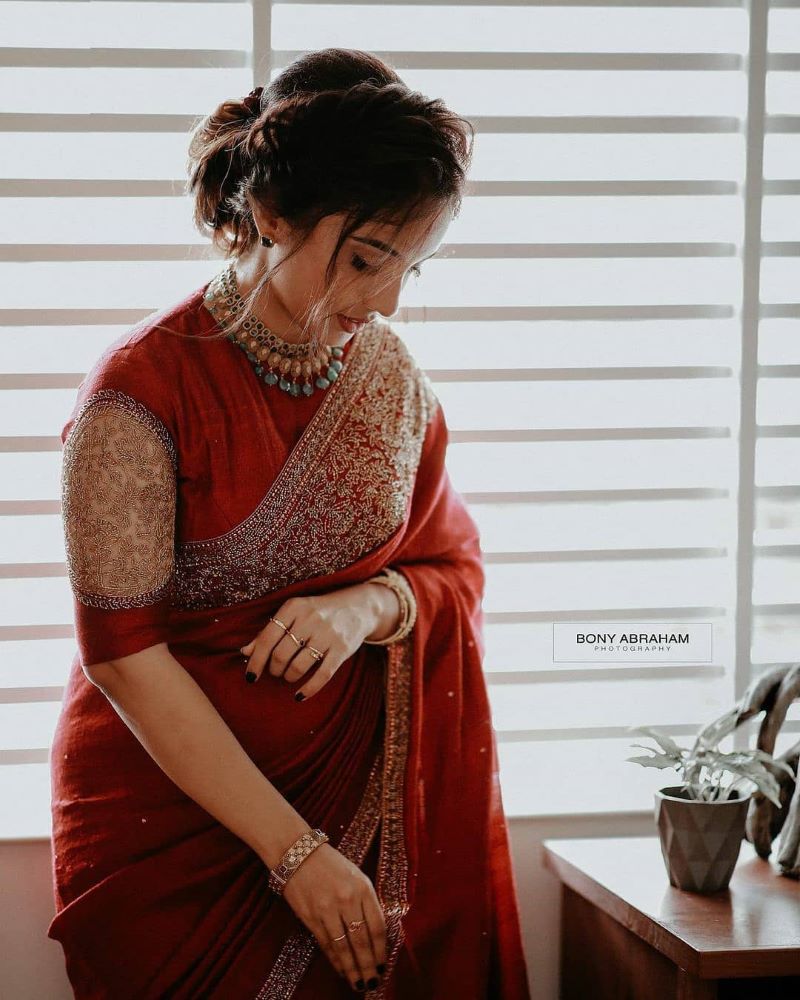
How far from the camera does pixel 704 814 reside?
3.89 ft

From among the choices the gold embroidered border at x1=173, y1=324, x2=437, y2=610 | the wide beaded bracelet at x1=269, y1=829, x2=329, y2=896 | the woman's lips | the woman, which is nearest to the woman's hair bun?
the woman

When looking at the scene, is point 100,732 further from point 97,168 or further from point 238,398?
point 97,168

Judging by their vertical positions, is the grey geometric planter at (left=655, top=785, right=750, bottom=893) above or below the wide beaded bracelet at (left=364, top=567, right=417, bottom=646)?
below

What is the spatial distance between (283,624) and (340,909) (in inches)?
11.7

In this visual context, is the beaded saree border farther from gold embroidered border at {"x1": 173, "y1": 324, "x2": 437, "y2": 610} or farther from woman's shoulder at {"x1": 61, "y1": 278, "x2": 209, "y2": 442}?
woman's shoulder at {"x1": 61, "y1": 278, "x2": 209, "y2": 442}

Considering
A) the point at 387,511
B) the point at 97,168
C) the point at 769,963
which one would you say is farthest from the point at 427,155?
the point at 769,963

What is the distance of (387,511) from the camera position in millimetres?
1191

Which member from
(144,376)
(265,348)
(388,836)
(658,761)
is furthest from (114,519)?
(658,761)

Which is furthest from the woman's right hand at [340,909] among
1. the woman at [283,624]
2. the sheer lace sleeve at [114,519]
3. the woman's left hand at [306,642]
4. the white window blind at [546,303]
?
the white window blind at [546,303]

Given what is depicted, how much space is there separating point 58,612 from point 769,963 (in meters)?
0.94

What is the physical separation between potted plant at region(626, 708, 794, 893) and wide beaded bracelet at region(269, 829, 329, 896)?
1.33 ft

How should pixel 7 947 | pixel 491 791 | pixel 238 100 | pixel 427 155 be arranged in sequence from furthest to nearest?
pixel 7 947 < pixel 491 791 < pixel 238 100 < pixel 427 155

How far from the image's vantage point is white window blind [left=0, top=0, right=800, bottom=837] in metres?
1.34

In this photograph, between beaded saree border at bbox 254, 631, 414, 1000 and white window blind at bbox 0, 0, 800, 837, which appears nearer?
beaded saree border at bbox 254, 631, 414, 1000
